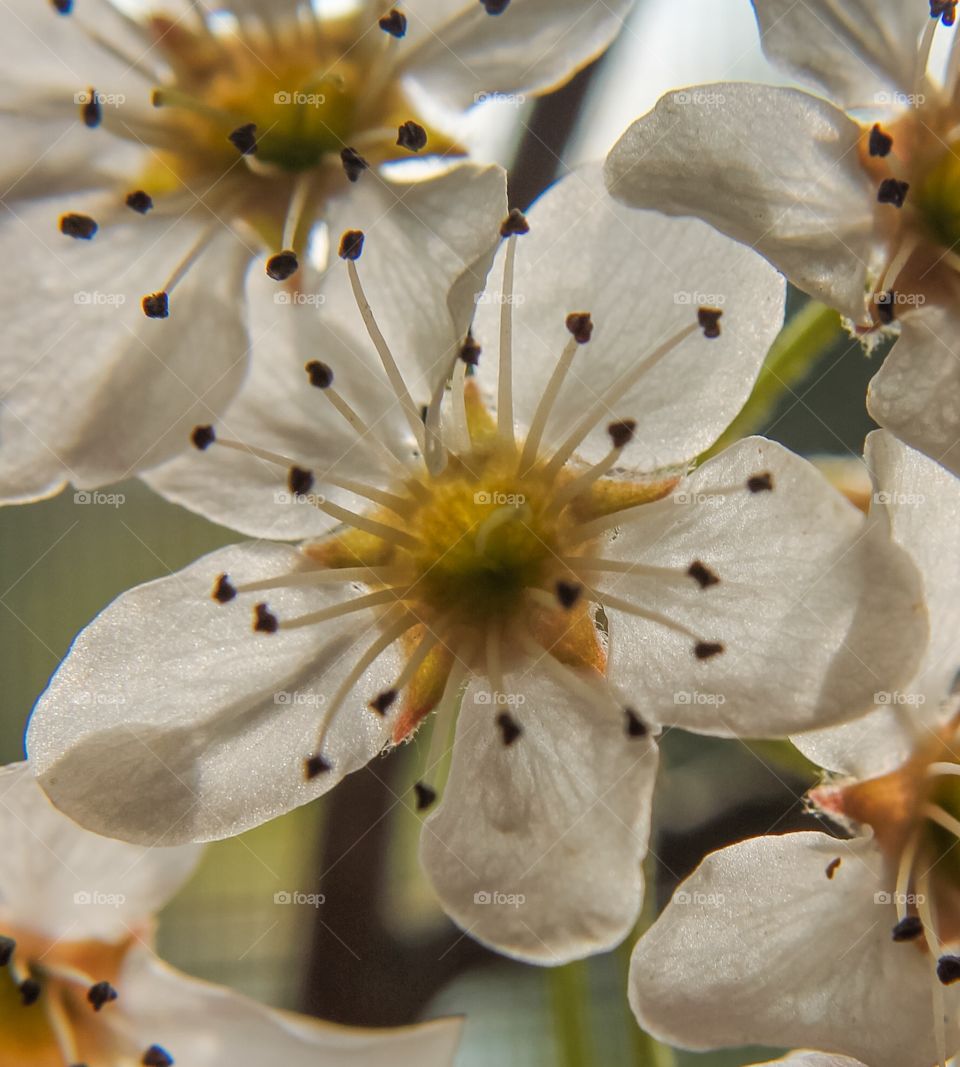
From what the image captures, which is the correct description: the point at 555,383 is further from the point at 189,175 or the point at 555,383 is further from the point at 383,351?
the point at 189,175

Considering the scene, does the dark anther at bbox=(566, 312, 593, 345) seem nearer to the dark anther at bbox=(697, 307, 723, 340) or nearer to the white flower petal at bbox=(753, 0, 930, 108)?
the dark anther at bbox=(697, 307, 723, 340)

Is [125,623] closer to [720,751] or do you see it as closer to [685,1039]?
[685,1039]

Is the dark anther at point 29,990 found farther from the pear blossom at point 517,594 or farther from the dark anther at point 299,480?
the dark anther at point 299,480

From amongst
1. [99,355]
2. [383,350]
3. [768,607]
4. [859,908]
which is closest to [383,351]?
[383,350]

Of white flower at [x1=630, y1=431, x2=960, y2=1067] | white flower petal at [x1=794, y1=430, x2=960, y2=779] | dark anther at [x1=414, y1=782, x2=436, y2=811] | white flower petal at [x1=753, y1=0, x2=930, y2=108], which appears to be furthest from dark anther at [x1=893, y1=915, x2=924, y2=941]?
white flower petal at [x1=753, y1=0, x2=930, y2=108]

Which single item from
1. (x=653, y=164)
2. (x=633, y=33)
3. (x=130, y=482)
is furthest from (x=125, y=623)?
(x=633, y=33)
